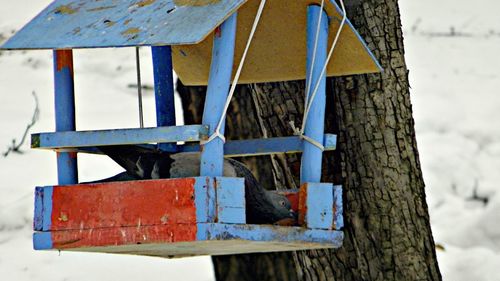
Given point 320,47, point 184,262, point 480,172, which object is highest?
→ point 320,47

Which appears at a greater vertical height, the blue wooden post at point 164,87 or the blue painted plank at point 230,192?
the blue wooden post at point 164,87

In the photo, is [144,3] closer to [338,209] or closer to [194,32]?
[194,32]

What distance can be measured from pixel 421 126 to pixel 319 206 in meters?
4.93

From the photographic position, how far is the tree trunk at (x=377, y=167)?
A: 4426 millimetres

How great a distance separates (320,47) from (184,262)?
364 cm

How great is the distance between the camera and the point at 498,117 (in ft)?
26.9

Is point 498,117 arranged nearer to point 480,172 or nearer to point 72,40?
point 480,172

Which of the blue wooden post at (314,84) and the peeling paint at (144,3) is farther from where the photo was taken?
the blue wooden post at (314,84)

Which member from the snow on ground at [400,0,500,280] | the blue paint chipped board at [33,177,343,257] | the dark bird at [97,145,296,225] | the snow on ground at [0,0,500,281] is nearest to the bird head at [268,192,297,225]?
the dark bird at [97,145,296,225]

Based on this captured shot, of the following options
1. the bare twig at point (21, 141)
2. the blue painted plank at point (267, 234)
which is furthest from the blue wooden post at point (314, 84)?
the bare twig at point (21, 141)

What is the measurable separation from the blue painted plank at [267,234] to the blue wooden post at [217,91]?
18cm

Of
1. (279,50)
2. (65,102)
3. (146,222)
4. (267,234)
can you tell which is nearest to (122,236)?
(146,222)

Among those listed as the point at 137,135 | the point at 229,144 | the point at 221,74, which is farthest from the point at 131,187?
the point at 229,144

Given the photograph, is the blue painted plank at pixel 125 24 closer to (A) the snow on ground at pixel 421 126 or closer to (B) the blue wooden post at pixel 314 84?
(B) the blue wooden post at pixel 314 84
